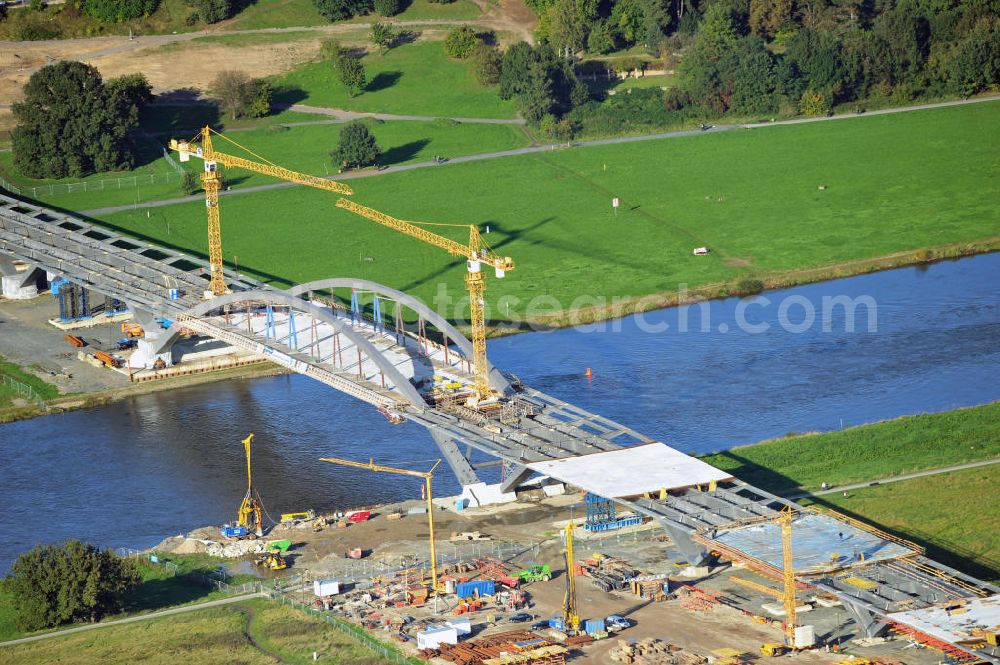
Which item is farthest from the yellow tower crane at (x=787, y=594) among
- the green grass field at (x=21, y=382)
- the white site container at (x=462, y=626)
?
the green grass field at (x=21, y=382)

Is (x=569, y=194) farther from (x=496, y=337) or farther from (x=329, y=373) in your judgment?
(x=329, y=373)

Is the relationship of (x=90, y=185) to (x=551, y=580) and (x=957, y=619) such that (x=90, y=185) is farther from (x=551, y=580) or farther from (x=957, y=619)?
(x=957, y=619)

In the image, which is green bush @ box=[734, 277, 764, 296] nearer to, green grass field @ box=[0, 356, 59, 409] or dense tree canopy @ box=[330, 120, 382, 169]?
dense tree canopy @ box=[330, 120, 382, 169]

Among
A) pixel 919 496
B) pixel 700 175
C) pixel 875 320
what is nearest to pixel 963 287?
pixel 875 320

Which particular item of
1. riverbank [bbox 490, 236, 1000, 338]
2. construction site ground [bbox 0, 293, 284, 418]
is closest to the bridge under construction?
construction site ground [bbox 0, 293, 284, 418]

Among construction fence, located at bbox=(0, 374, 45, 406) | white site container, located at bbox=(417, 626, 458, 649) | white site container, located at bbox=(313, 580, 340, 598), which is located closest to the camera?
white site container, located at bbox=(417, 626, 458, 649)

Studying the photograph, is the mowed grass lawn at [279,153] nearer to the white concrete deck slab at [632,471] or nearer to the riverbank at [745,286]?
the riverbank at [745,286]
